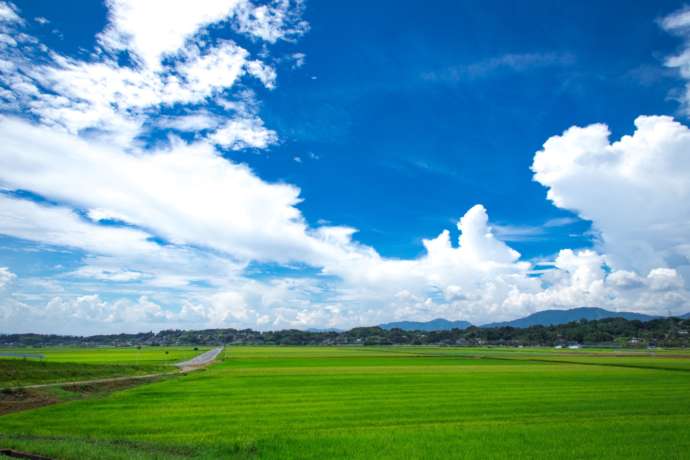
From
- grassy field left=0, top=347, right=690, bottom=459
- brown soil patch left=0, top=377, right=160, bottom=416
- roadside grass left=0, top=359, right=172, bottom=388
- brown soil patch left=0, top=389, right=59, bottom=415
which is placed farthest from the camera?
roadside grass left=0, top=359, right=172, bottom=388

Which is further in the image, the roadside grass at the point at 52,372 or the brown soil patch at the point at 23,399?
the roadside grass at the point at 52,372

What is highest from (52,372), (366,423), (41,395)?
(52,372)

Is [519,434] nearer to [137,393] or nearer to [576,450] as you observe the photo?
[576,450]

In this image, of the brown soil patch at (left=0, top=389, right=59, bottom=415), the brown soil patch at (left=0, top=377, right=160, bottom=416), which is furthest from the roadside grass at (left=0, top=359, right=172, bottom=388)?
the brown soil patch at (left=0, top=389, right=59, bottom=415)

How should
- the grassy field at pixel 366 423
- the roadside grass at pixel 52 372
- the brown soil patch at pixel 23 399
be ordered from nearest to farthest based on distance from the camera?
the grassy field at pixel 366 423 → the brown soil patch at pixel 23 399 → the roadside grass at pixel 52 372

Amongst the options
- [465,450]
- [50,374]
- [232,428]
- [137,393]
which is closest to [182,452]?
[232,428]

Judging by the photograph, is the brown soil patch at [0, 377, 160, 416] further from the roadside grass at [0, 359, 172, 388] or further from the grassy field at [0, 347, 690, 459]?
the roadside grass at [0, 359, 172, 388]

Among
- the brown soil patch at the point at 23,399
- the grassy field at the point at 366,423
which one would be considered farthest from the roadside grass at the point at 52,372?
the grassy field at the point at 366,423

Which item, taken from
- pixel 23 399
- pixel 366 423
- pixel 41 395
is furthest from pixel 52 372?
pixel 366 423

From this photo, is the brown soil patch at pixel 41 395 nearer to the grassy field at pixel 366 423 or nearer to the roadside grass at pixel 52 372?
the grassy field at pixel 366 423

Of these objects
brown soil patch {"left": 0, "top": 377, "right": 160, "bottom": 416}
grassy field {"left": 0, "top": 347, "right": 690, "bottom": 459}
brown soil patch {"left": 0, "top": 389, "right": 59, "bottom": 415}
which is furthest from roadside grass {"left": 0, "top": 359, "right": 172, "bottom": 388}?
grassy field {"left": 0, "top": 347, "right": 690, "bottom": 459}

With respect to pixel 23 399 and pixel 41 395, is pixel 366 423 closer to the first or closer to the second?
pixel 23 399

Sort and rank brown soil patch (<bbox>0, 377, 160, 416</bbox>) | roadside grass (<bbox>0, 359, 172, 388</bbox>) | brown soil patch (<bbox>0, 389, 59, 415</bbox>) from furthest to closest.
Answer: roadside grass (<bbox>0, 359, 172, 388</bbox>), brown soil patch (<bbox>0, 377, 160, 416</bbox>), brown soil patch (<bbox>0, 389, 59, 415</bbox>)

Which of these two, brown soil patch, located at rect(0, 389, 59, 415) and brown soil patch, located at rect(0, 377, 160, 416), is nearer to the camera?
brown soil patch, located at rect(0, 389, 59, 415)
